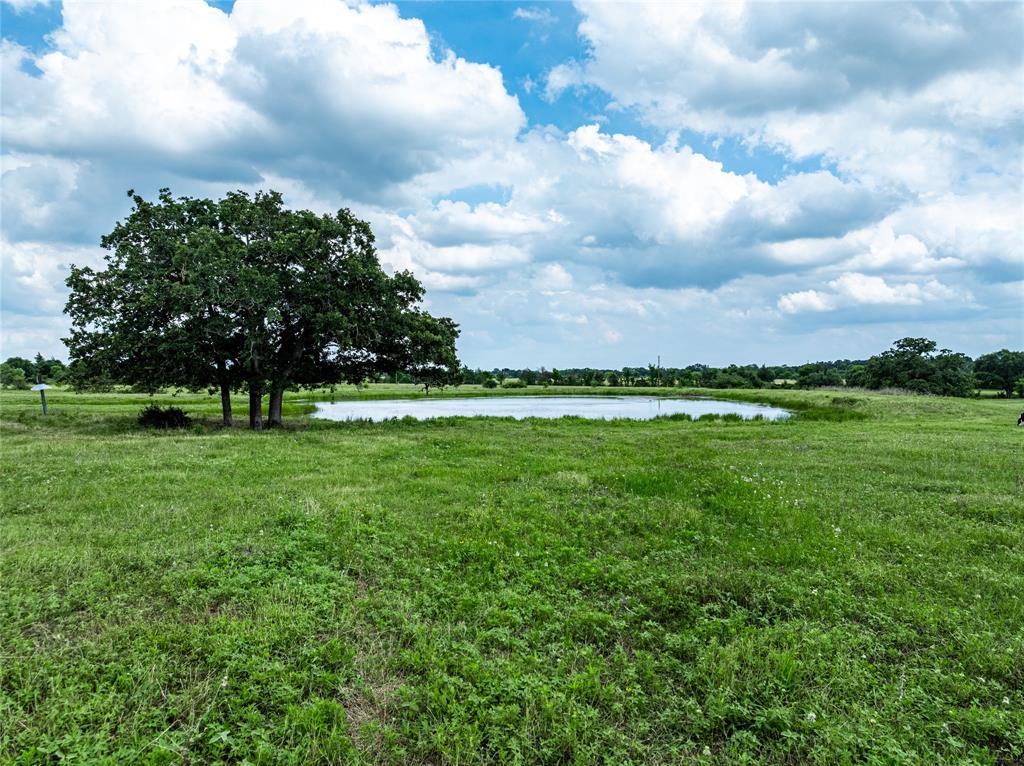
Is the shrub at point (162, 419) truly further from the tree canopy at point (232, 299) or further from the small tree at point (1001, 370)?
the small tree at point (1001, 370)

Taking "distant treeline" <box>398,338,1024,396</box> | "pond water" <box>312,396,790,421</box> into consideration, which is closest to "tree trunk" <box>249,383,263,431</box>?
"pond water" <box>312,396,790,421</box>

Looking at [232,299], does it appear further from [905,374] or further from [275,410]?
[905,374]

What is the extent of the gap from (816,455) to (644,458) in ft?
20.0

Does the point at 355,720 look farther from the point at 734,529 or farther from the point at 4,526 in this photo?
the point at 4,526

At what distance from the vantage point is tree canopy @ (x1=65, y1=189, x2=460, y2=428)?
74.9ft

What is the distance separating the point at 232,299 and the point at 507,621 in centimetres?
2104

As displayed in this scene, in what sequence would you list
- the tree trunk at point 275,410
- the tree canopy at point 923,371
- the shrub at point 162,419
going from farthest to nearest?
1. the tree canopy at point 923,371
2. the tree trunk at point 275,410
3. the shrub at point 162,419

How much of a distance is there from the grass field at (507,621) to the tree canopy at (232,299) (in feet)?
38.0

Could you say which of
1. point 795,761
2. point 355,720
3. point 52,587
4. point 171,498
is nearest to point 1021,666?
point 795,761

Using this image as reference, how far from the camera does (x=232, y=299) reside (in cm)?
2252

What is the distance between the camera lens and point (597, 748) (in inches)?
171

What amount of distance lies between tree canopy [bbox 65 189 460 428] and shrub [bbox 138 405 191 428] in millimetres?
1592

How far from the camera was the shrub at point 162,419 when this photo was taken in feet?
85.6

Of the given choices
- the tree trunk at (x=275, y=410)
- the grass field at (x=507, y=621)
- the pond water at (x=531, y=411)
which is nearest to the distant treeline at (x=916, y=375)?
the pond water at (x=531, y=411)
